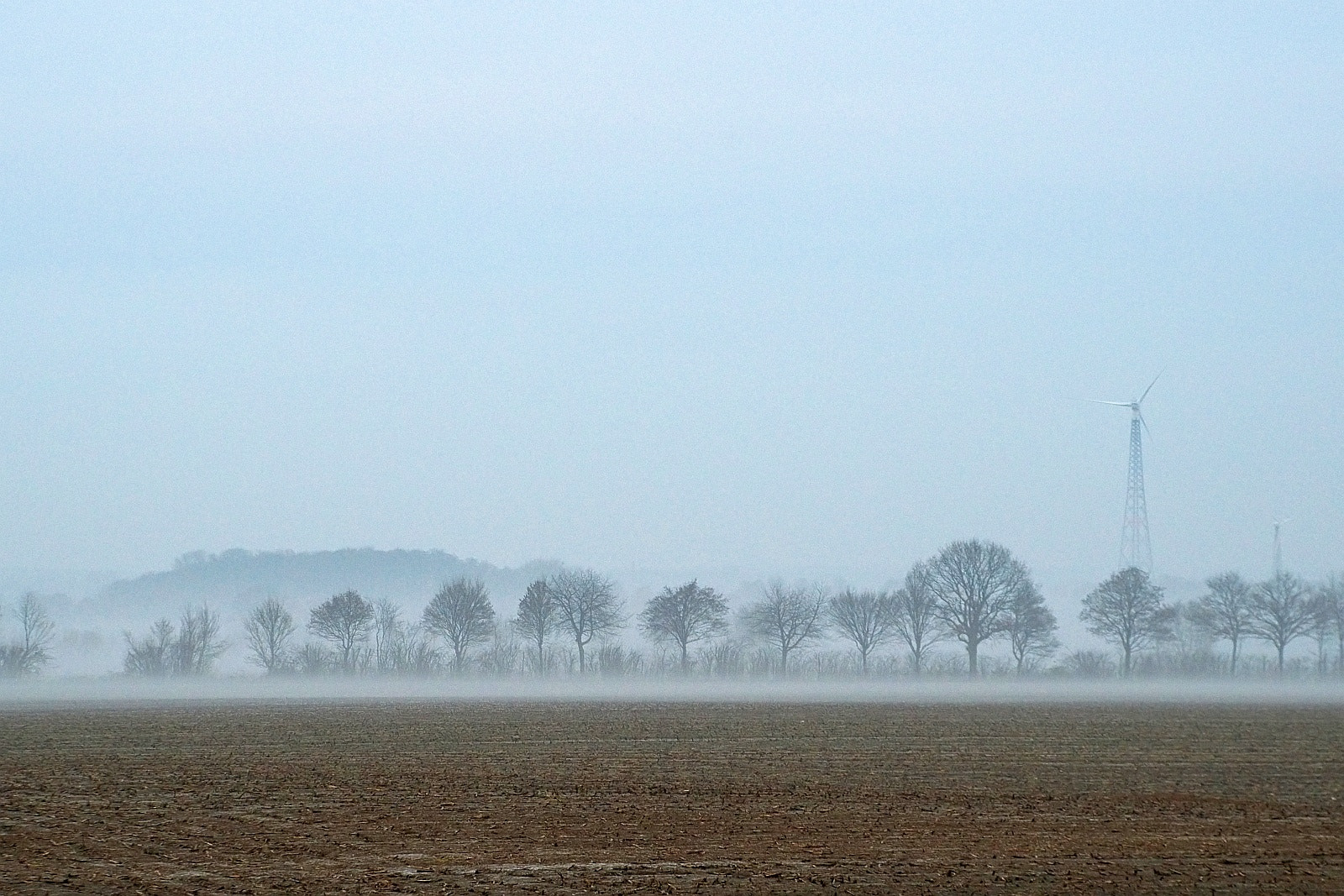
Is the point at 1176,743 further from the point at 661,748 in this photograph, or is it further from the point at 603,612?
the point at 603,612

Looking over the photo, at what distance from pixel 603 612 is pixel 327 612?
27.3 meters

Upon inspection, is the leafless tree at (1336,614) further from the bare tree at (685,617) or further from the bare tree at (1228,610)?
the bare tree at (685,617)

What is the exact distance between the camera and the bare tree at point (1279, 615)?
388 ft

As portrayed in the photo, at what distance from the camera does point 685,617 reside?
11931 centimetres

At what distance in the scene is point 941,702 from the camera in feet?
214

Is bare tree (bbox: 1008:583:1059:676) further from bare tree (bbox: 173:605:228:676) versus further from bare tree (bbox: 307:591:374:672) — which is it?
bare tree (bbox: 173:605:228:676)

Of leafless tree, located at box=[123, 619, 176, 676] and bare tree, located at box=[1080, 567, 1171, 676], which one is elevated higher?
bare tree, located at box=[1080, 567, 1171, 676]

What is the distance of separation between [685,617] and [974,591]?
2720cm

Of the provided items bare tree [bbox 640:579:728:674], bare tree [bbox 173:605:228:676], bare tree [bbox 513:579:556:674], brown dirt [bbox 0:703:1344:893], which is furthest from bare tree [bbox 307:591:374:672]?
brown dirt [bbox 0:703:1344:893]

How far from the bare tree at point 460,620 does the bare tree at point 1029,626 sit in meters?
50.6

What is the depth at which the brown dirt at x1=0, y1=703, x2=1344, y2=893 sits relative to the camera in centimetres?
1762

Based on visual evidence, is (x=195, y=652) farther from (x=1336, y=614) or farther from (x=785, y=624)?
(x=1336, y=614)

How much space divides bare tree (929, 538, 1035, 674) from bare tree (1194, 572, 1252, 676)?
745 inches

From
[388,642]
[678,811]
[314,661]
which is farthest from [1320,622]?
[678,811]
